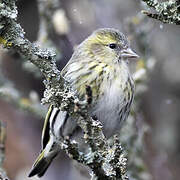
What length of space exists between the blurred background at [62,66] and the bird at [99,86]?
0.48m

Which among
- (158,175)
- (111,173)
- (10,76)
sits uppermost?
(10,76)

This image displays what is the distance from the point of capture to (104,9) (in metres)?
4.57

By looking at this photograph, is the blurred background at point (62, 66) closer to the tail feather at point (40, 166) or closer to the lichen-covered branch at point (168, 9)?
the tail feather at point (40, 166)

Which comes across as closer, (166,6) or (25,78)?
(166,6)

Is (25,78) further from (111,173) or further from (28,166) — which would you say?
(111,173)

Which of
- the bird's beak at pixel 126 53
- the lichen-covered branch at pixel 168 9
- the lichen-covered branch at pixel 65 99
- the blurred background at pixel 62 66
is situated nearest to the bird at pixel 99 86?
the bird's beak at pixel 126 53

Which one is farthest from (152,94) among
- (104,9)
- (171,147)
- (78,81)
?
(78,81)

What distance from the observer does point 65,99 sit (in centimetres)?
183

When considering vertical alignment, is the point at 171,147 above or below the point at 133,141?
above

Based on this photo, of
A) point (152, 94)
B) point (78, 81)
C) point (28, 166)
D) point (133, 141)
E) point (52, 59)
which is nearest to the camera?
point (52, 59)

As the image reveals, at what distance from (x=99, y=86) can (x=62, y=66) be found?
1.36 m

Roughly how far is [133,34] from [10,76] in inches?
58.0

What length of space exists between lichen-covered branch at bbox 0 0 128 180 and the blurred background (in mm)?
1688

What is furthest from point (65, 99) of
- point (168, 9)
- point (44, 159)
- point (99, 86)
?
point (44, 159)
